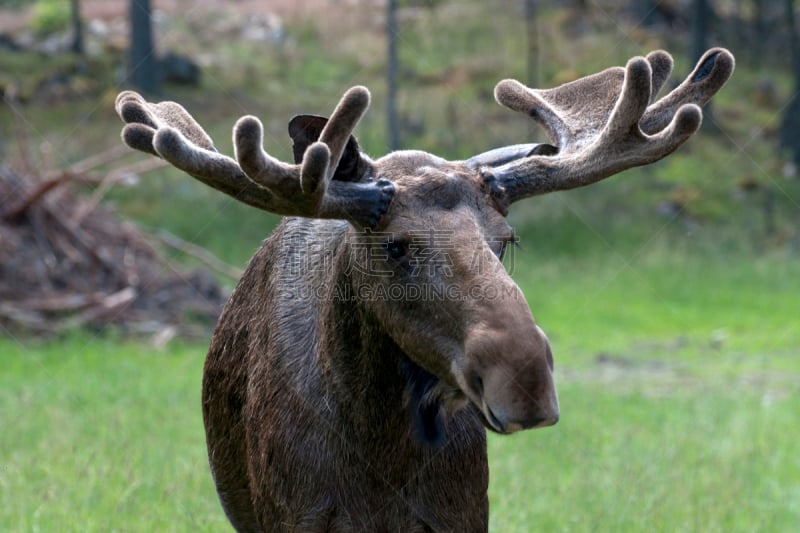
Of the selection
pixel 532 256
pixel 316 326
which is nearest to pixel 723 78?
pixel 316 326

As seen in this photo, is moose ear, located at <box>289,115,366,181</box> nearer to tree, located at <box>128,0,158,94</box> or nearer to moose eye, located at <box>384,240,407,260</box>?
moose eye, located at <box>384,240,407,260</box>

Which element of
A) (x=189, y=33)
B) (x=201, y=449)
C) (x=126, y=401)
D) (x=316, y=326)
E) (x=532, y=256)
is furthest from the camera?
(x=189, y=33)

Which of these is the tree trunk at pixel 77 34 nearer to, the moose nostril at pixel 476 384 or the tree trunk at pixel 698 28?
the tree trunk at pixel 698 28

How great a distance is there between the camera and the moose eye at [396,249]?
13.0 feet

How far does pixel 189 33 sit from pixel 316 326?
1099 inches

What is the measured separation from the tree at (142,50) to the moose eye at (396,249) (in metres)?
20.0

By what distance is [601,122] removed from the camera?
4895 millimetres

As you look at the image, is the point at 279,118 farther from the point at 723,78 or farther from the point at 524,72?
the point at 723,78

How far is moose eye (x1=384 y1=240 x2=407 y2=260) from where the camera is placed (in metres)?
3.96

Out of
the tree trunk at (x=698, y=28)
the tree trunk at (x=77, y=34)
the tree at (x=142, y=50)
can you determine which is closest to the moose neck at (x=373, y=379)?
the tree trunk at (x=698, y=28)

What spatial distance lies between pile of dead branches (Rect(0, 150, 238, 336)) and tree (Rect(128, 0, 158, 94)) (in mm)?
10086

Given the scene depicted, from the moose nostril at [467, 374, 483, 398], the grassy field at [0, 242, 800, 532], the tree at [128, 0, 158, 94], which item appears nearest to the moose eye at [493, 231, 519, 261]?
the moose nostril at [467, 374, 483, 398]

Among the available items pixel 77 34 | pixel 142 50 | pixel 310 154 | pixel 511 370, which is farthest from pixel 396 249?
pixel 77 34

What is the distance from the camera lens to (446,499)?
422 cm
